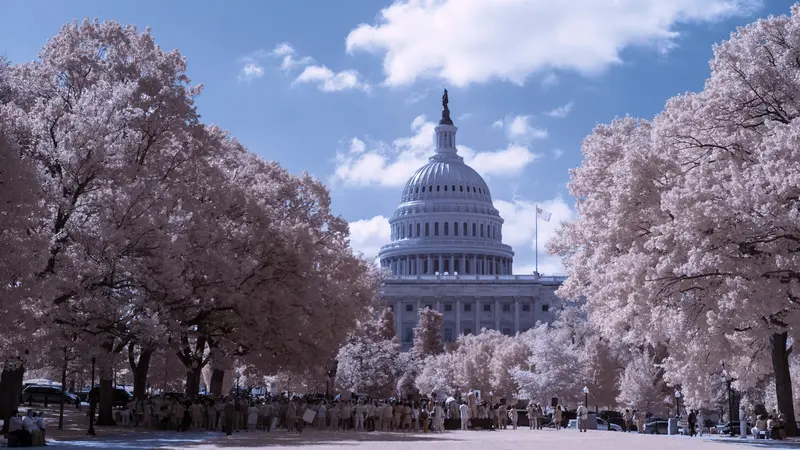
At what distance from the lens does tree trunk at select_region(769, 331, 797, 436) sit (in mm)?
39812

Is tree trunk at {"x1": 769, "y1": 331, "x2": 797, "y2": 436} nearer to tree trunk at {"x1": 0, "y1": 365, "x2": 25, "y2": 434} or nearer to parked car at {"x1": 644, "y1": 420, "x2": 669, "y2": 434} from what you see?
parked car at {"x1": 644, "y1": 420, "x2": 669, "y2": 434}

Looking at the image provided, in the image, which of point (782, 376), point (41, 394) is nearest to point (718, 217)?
point (782, 376)

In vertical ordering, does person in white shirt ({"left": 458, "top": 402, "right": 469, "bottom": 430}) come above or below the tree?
below

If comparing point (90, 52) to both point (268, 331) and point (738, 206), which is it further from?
point (738, 206)

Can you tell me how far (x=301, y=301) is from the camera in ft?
163

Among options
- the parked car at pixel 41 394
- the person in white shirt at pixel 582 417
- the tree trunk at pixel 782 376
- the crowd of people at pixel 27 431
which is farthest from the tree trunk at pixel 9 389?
the parked car at pixel 41 394

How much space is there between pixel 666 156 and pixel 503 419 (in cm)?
2493

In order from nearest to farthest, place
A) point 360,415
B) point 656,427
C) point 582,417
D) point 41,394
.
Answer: point 360,415 → point 582,417 → point 656,427 → point 41,394

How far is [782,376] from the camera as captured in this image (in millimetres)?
39812

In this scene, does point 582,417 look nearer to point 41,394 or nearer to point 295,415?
point 295,415

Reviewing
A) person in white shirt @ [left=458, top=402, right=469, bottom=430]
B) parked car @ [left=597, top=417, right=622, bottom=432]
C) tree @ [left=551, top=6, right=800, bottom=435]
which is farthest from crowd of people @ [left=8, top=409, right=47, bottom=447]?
parked car @ [left=597, top=417, right=622, bottom=432]

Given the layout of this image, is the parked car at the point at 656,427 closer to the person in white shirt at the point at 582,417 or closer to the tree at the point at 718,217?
the person in white shirt at the point at 582,417

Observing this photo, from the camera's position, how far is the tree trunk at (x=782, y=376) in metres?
39.8

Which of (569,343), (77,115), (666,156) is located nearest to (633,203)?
(666,156)
